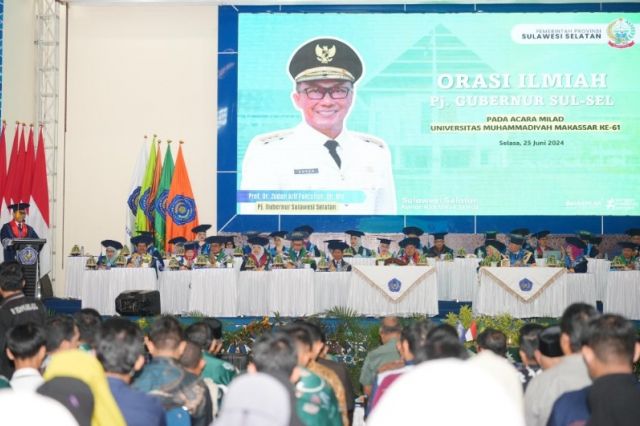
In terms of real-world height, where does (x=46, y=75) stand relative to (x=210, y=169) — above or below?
above

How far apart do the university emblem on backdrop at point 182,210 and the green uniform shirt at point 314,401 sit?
10.8m

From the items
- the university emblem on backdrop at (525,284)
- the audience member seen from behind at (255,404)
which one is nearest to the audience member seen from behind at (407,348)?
the audience member seen from behind at (255,404)

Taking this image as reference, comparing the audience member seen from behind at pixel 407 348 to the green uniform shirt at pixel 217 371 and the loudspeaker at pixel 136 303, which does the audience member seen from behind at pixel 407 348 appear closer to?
the green uniform shirt at pixel 217 371

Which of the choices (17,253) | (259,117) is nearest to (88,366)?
(17,253)

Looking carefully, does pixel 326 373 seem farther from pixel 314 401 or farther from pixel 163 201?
pixel 163 201

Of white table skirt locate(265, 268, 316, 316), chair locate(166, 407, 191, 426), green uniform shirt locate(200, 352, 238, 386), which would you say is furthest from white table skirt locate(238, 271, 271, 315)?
chair locate(166, 407, 191, 426)

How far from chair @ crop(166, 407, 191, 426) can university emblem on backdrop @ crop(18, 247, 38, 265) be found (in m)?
8.54

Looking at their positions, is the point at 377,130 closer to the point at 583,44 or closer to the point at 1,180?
the point at 583,44

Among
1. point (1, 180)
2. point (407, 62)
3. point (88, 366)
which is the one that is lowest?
point (88, 366)

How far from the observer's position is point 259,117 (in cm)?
1435

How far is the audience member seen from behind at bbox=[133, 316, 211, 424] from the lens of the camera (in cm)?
340

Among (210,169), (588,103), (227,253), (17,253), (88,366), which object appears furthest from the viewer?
(210,169)

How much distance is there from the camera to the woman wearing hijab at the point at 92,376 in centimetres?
277

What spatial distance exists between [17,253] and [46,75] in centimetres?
429
